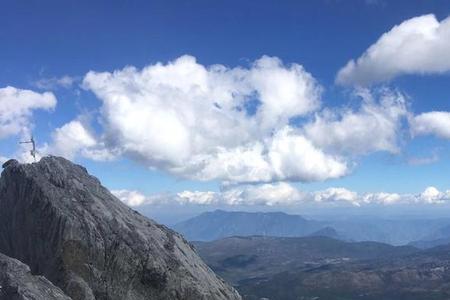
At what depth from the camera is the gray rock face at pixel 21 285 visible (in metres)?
54.2

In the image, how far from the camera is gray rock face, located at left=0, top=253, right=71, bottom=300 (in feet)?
178

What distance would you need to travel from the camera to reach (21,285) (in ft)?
182

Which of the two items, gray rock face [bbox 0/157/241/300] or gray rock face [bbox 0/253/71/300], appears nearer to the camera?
A: gray rock face [bbox 0/253/71/300]

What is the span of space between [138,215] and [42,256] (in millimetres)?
25564

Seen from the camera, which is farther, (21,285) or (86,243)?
(86,243)

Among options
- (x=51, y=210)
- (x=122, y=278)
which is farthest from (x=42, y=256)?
(x=122, y=278)

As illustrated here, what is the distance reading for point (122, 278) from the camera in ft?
252

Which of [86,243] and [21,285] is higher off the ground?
[86,243]

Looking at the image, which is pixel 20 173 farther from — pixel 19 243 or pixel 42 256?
pixel 42 256

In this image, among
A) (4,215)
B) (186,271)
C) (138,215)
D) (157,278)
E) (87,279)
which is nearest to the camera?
(87,279)

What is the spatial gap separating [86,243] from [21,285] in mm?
22061

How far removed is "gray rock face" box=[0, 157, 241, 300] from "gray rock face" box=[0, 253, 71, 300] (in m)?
9.67

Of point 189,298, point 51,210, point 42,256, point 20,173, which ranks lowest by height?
point 189,298

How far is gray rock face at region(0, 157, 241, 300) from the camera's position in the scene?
2950 inches
